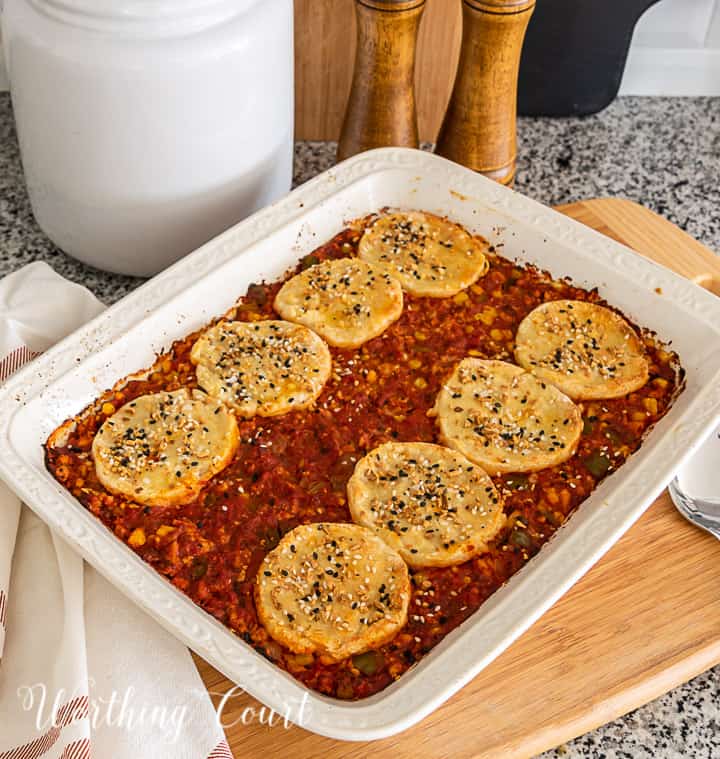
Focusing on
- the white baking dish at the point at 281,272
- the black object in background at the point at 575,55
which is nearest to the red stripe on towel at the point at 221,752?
the white baking dish at the point at 281,272

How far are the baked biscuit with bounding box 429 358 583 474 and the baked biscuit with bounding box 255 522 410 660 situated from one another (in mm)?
282

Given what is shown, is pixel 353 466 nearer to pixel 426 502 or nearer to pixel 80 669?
pixel 426 502

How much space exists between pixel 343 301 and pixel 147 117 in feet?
1.67

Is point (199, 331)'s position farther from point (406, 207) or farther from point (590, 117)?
point (590, 117)

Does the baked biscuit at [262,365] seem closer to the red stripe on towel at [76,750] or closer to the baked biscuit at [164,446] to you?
the baked biscuit at [164,446]

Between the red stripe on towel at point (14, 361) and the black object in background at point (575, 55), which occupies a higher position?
the black object in background at point (575, 55)

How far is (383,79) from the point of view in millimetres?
2213

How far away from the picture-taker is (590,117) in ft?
9.54

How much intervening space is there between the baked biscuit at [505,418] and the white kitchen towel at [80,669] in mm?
634

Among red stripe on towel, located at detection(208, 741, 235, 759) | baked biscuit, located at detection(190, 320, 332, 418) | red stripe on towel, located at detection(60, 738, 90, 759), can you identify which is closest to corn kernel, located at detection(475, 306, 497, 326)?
baked biscuit, located at detection(190, 320, 332, 418)

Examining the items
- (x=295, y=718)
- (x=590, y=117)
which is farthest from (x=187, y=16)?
(x=590, y=117)

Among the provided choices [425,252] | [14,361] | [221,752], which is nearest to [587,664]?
[221,752]

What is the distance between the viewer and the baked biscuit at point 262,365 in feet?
6.26

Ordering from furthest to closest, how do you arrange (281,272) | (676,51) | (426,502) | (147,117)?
1. (676,51)
2. (281,272)
3. (147,117)
4. (426,502)
